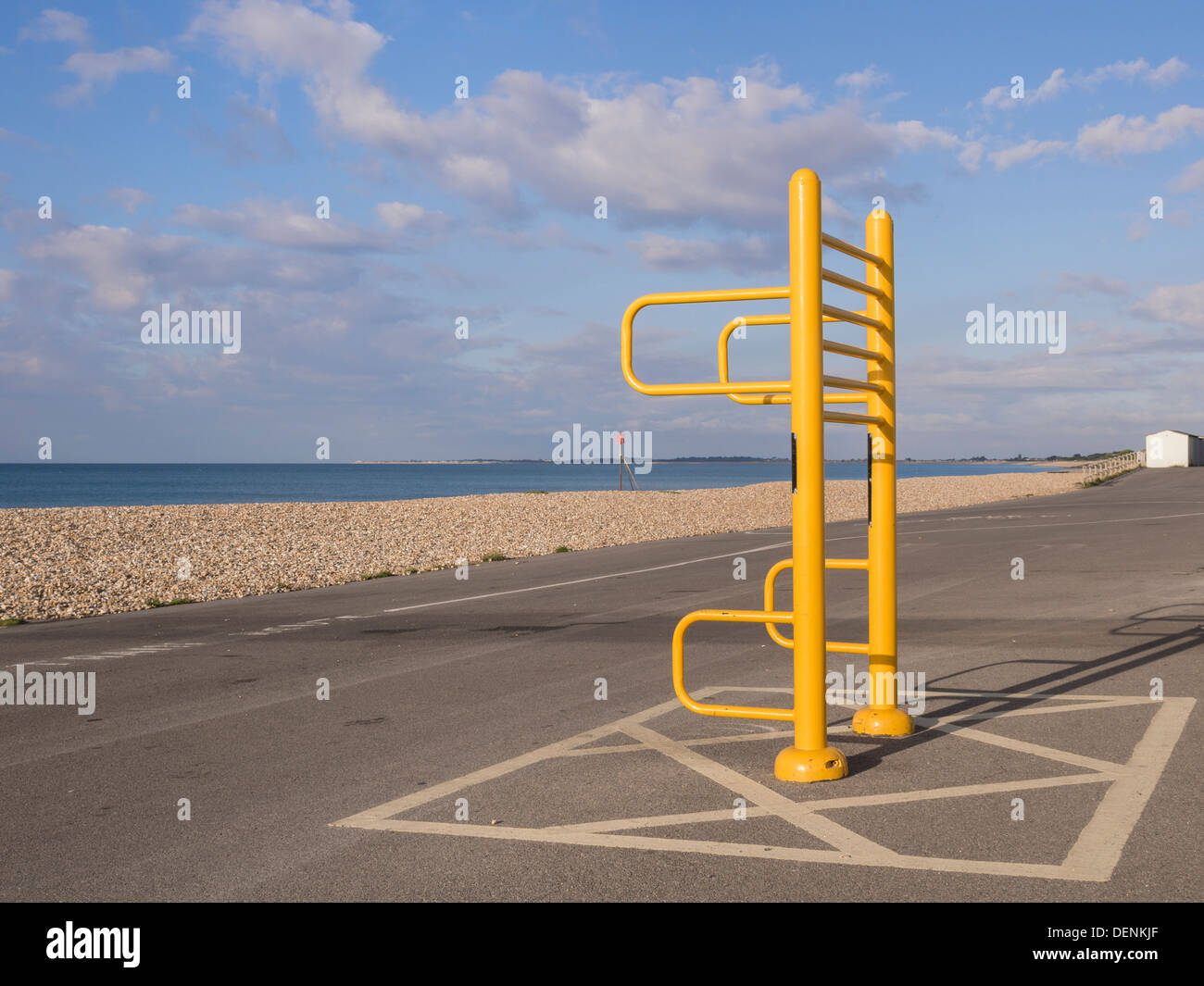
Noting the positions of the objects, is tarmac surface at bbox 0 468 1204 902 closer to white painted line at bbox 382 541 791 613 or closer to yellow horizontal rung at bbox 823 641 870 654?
yellow horizontal rung at bbox 823 641 870 654

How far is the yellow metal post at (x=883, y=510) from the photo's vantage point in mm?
6488

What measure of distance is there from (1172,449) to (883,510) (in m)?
88.3

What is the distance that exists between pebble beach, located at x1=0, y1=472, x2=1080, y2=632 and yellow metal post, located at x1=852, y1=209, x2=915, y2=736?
1125cm

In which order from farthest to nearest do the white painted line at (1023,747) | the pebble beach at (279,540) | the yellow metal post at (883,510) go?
the pebble beach at (279,540) < the yellow metal post at (883,510) < the white painted line at (1023,747)

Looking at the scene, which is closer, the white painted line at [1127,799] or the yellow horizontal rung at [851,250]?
the white painted line at [1127,799]

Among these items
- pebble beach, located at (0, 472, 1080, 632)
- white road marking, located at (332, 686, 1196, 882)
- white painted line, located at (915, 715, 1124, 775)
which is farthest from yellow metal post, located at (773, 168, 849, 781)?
A: pebble beach, located at (0, 472, 1080, 632)

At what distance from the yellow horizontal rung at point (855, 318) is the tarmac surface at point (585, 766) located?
2486 millimetres

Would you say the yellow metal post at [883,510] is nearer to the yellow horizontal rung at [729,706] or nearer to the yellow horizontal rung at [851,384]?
the yellow horizontal rung at [851,384]

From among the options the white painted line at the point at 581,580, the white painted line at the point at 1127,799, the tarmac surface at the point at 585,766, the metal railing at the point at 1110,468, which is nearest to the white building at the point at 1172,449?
the metal railing at the point at 1110,468

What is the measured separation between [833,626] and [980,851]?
6574mm

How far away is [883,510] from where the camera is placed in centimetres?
659

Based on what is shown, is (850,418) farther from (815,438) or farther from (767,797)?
(767,797)

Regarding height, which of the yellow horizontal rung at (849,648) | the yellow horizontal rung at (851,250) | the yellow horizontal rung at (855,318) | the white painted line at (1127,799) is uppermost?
the yellow horizontal rung at (851,250)

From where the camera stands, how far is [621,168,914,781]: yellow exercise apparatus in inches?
220
